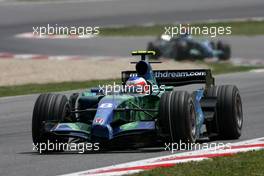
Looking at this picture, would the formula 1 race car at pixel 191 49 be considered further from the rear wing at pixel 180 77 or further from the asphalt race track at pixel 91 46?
the rear wing at pixel 180 77

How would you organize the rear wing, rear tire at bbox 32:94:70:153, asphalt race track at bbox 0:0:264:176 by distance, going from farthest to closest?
the rear wing → rear tire at bbox 32:94:70:153 → asphalt race track at bbox 0:0:264:176

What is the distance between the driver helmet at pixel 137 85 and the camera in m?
13.1

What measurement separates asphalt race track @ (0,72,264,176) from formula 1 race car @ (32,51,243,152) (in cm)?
24

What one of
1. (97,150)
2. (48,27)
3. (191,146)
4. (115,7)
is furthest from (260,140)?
(115,7)

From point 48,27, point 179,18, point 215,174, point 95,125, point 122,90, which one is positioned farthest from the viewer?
point 179,18

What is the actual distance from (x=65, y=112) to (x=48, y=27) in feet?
99.0

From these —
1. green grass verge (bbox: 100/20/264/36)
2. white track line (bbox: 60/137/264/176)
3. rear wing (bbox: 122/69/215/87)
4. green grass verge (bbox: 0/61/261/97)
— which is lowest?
green grass verge (bbox: 0/61/261/97)

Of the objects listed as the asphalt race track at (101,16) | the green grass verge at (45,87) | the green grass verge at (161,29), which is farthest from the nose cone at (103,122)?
the green grass verge at (161,29)

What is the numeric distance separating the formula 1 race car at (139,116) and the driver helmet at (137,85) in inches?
0.6

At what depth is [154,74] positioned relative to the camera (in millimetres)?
14719

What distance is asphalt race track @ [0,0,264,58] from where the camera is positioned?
40.3 m

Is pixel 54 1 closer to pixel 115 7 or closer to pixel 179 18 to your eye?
pixel 115 7

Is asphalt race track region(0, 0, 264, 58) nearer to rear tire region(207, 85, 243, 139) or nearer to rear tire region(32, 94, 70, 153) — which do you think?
rear tire region(207, 85, 243, 139)

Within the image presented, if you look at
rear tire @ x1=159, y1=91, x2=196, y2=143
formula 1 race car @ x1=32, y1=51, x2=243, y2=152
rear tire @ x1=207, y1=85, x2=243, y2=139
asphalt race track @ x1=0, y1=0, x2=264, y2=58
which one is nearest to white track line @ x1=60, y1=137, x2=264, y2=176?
rear tire @ x1=159, y1=91, x2=196, y2=143
